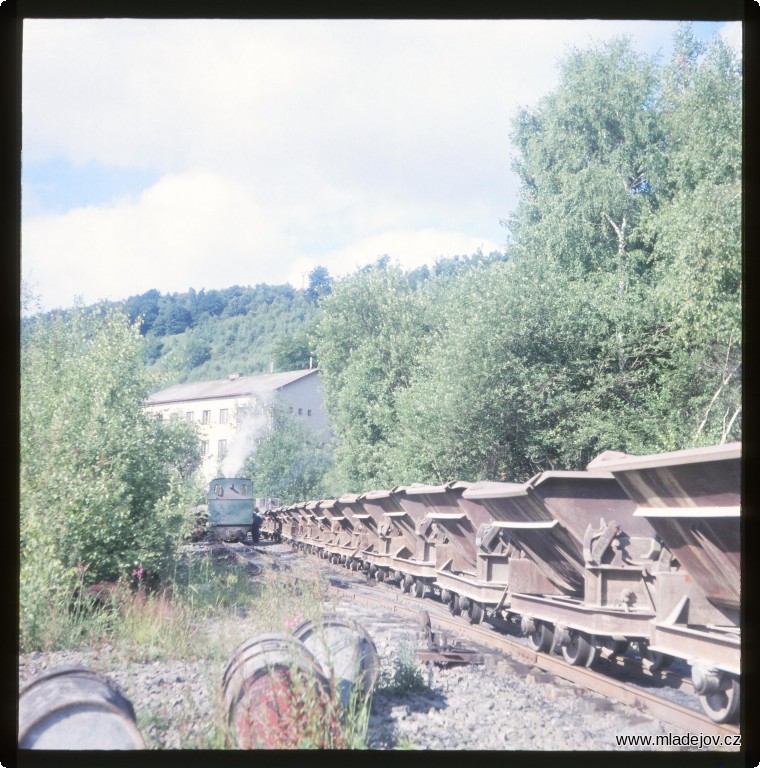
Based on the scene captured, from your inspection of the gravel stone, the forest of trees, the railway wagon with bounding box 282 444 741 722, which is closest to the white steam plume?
the forest of trees

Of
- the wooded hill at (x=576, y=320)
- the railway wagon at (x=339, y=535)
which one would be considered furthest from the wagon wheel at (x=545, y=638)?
the railway wagon at (x=339, y=535)

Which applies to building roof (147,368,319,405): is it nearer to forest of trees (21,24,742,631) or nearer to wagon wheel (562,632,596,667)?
forest of trees (21,24,742,631)

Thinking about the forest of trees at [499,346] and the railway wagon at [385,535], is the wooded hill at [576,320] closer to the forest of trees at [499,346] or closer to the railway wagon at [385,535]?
the forest of trees at [499,346]

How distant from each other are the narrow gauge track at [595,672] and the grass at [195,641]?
5.69ft

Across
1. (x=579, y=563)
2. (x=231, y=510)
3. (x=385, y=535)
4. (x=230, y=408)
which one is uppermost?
(x=230, y=408)

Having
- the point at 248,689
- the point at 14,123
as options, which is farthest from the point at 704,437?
the point at 14,123

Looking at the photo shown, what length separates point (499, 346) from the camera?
16406 mm

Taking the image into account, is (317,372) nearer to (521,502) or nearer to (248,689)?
(521,502)

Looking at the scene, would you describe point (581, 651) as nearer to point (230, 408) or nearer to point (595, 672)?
point (595, 672)

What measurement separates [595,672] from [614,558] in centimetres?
105

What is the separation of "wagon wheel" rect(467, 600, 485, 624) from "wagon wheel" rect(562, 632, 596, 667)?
2635mm

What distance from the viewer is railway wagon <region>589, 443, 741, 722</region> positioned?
500 centimetres

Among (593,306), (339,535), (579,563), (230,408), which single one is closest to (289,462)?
(339,535)

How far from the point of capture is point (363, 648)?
5.65 m
